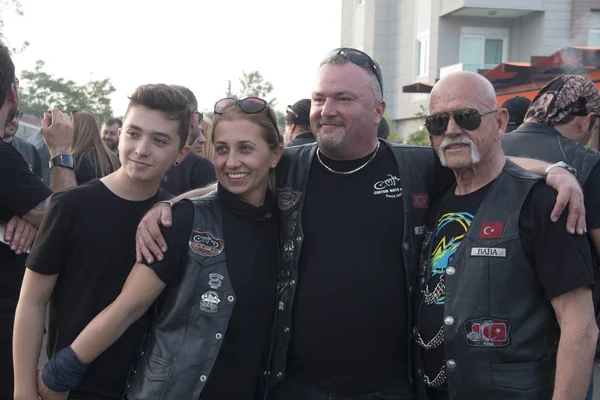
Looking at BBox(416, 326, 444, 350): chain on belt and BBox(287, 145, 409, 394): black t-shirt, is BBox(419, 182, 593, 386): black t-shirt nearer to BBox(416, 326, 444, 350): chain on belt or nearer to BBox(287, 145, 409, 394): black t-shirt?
BBox(416, 326, 444, 350): chain on belt

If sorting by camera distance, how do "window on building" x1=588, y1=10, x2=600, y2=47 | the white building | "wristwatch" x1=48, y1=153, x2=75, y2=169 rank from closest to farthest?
"wristwatch" x1=48, y1=153, x2=75, y2=169 → the white building → "window on building" x1=588, y1=10, x2=600, y2=47

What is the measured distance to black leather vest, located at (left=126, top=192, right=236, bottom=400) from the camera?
2.56m

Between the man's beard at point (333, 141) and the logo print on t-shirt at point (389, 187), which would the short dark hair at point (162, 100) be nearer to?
the man's beard at point (333, 141)

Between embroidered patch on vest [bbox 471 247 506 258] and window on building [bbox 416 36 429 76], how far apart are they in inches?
950

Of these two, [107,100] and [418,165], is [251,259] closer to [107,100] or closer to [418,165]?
[418,165]

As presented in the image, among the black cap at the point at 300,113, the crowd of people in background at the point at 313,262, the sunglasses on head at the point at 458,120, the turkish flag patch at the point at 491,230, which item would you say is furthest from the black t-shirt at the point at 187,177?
the turkish flag patch at the point at 491,230

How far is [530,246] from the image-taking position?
2.50 meters

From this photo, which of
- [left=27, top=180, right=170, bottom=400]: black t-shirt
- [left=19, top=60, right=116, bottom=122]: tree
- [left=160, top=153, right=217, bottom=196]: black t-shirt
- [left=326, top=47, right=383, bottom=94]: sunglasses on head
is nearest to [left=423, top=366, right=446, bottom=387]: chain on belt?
[left=27, top=180, right=170, bottom=400]: black t-shirt

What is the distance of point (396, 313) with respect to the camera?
9.36ft

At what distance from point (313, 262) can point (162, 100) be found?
1.03m

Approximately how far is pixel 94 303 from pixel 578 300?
78.0 inches

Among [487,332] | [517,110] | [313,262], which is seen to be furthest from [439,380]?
[517,110]

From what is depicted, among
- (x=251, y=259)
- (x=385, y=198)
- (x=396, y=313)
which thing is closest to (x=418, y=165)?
(x=385, y=198)

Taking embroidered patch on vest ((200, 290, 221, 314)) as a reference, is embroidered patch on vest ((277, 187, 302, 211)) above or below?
above
